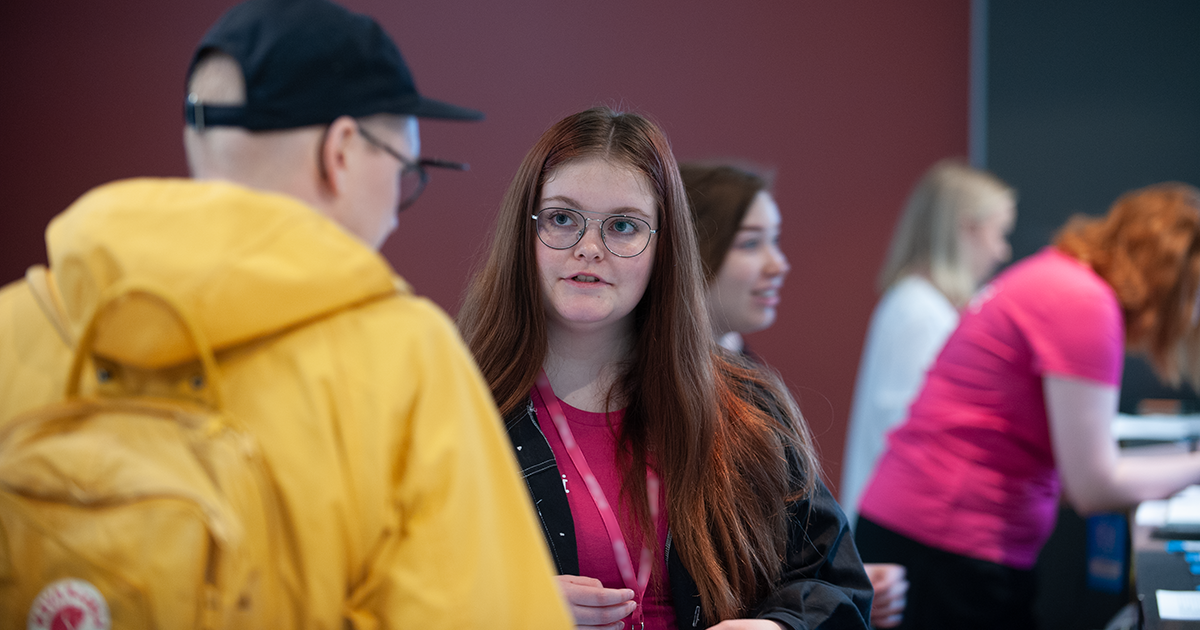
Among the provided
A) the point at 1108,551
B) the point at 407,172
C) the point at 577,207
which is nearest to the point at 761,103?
the point at 1108,551

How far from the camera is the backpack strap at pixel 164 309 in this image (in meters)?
0.78

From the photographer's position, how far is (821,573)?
1.47m

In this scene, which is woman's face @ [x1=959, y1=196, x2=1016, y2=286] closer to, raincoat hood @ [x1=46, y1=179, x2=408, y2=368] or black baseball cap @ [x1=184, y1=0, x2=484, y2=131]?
black baseball cap @ [x1=184, y1=0, x2=484, y2=131]

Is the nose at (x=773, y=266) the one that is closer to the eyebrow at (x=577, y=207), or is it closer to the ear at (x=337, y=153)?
the eyebrow at (x=577, y=207)

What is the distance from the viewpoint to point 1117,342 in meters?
2.08

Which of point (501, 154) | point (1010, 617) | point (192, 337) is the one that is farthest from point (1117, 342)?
point (501, 154)

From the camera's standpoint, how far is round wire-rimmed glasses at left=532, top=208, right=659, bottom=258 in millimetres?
1498

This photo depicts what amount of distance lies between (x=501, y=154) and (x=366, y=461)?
3.08 m

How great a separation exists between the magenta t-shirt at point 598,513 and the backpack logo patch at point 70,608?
0.76m

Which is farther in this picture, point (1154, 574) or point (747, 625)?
point (1154, 574)

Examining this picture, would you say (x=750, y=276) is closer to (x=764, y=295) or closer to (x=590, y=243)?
(x=764, y=295)

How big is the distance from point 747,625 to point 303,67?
96 centimetres

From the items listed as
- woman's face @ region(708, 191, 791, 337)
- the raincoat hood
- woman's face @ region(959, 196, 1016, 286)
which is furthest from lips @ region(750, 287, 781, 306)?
woman's face @ region(959, 196, 1016, 286)

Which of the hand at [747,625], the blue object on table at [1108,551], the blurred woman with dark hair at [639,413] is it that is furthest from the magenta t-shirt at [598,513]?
the blue object on table at [1108,551]
